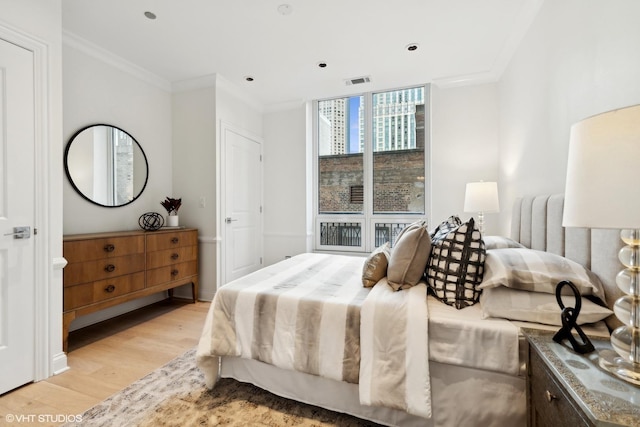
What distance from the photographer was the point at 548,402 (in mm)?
947

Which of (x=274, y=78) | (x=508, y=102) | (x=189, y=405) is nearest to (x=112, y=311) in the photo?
(x=189, y=405)

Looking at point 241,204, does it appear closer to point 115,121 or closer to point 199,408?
point 115,121

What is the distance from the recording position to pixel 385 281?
1769mm

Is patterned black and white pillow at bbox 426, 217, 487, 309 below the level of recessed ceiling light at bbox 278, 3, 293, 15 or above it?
below

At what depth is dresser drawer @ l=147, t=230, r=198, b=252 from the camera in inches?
113

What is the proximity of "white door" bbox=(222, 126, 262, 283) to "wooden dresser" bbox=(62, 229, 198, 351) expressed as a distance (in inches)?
19.2

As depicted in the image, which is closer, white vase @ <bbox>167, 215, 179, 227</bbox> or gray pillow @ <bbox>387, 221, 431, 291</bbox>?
gray pillow @ <bbox>387, 221, 431, 291</bbox>

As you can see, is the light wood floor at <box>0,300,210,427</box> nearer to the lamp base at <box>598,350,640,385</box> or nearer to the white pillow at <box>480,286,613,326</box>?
the white pillow at <box>480,286,613,326</box>

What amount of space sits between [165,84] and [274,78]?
1.34 meters

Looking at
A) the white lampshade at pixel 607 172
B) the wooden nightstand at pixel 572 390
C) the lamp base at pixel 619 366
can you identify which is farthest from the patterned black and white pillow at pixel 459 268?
the white lampshade at pixel 607 172

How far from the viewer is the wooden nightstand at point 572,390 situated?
2.34 ft

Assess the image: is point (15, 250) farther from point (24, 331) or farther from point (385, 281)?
point (385, 281)

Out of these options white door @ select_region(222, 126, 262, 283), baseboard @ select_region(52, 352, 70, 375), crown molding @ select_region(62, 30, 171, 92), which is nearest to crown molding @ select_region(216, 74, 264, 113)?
white door @ select_region(222, 126, 262, 283)

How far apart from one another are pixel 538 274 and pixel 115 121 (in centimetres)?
378
